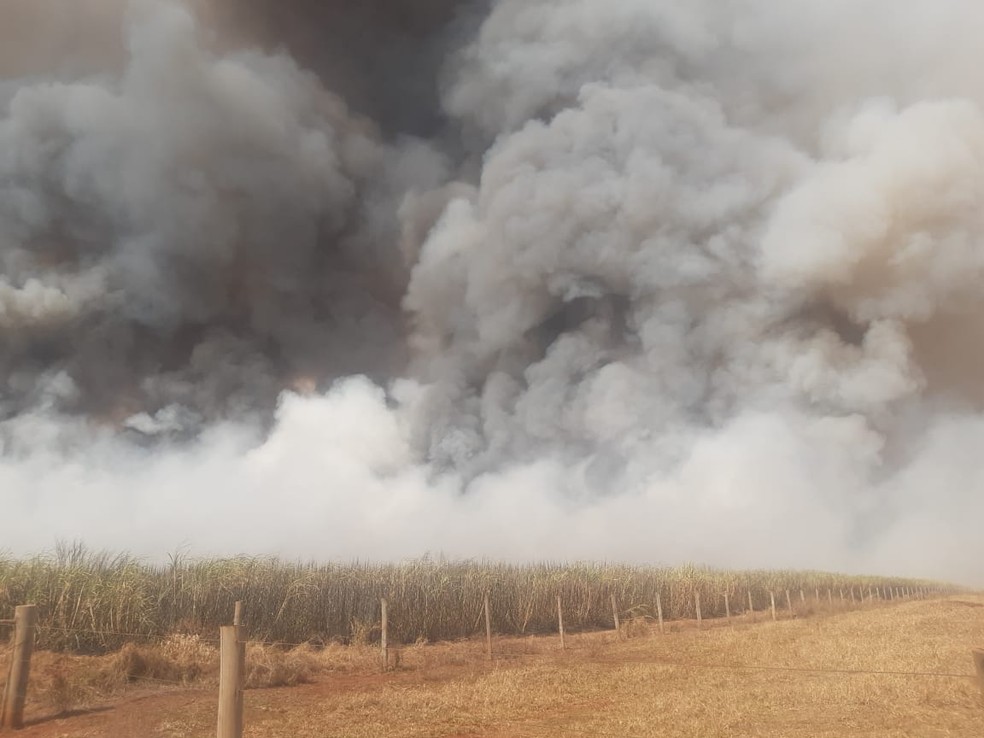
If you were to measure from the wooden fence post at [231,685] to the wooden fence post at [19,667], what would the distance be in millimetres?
5490

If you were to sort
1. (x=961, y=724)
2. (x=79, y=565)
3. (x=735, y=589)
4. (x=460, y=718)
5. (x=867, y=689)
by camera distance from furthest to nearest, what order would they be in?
1. (x=735, y=589)
2. (x=79, y=565)
3. (x=867, y=689)
4. (x=460, y=718)
5. (x=961, y=724)

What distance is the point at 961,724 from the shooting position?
9.59 m

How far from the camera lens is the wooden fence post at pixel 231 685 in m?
5.14

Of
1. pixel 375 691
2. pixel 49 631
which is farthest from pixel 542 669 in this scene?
pixel 49 631

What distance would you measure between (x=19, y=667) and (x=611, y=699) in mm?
9624

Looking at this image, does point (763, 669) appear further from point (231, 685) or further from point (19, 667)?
point (19, 667)

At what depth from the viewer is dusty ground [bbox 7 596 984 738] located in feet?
32.3

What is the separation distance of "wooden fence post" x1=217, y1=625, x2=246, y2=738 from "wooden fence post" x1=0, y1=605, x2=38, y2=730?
18.0ft

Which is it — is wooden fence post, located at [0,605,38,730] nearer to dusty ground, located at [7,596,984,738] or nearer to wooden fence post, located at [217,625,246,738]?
dusty ground, located at [7,596,984,738]

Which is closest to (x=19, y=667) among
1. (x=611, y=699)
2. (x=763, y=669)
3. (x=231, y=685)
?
(x=231, y=685)

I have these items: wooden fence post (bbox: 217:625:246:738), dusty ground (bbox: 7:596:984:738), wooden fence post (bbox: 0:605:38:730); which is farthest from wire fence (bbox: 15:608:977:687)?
wooden fence post (bbox: 217:625:246:738)

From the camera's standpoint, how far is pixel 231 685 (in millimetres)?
5270

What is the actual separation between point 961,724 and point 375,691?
407 inches

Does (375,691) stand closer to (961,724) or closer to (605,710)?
(605,710)
